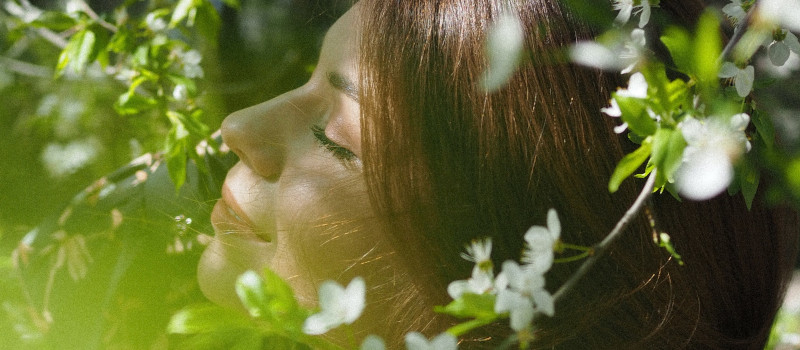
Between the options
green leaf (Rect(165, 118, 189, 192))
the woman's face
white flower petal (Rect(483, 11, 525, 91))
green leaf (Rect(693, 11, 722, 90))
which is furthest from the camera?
green leaf (Rect(165, 118, 189, 192))

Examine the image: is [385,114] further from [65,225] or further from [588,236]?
[65,225]

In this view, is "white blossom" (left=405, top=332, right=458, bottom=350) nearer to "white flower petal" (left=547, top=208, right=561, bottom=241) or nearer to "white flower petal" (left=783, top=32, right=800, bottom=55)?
"white flower petal" (left=547, top=208, right=561, bottom=241)

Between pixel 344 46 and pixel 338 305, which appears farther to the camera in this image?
pixel 344 46

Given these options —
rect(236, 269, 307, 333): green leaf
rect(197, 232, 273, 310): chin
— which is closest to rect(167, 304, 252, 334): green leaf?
rect(236, 269, 307, 333): green leaf

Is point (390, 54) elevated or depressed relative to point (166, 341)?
elevated

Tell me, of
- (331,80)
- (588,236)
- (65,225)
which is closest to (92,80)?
(65,225)

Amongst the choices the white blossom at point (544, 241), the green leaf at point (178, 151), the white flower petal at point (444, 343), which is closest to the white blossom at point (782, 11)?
the white blossom at point (544, 241)

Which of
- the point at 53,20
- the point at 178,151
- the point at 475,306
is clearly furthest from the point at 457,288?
the point at 53,20

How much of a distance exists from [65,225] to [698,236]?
1.30m

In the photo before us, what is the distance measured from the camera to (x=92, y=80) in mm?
2014

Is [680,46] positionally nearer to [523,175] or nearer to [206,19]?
[523,175]

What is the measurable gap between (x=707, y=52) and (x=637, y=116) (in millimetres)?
70

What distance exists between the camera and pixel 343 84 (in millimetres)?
919

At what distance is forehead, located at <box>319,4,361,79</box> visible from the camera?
3.05ft
